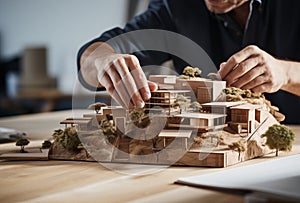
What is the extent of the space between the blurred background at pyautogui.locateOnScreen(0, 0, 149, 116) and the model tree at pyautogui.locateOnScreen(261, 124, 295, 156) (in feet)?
13.8

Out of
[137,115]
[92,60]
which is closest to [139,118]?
[137,115]

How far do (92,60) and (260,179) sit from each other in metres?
0.79

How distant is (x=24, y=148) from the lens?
1343 mm

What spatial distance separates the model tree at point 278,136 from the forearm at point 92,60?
58cm

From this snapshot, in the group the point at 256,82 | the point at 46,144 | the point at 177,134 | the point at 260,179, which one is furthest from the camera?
the point at 256,82

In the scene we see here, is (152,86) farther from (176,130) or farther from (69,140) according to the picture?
(69,140)

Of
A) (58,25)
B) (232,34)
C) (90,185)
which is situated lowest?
(90,185)

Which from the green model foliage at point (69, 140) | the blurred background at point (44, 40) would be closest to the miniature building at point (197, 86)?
the green model foliage at point (69, 140)

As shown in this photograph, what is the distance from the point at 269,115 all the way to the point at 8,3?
16.3ft

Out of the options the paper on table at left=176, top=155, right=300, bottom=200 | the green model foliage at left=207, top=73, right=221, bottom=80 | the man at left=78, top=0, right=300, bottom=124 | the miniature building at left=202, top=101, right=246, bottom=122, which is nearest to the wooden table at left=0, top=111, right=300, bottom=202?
the paper on table at left=176, top=155, right=300, bottom=200

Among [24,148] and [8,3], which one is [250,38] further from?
[8,3]

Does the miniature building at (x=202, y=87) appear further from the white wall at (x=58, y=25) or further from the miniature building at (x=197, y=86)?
the white wall at (x=58, y=25)

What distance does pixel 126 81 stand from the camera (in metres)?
1.21

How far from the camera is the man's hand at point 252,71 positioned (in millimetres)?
1324
